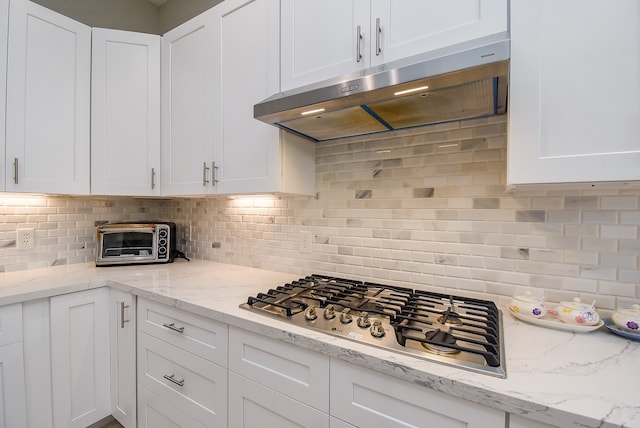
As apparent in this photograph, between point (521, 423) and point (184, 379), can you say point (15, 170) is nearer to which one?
point (184, 379)

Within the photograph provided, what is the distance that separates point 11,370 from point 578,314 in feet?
7.50

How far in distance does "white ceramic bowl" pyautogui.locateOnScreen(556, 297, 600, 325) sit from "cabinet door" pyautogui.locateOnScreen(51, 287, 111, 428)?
2096 mm

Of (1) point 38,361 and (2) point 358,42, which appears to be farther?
(1) point 38,361

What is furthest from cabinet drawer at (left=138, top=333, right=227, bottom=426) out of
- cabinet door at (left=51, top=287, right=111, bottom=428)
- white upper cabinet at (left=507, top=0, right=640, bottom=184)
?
white upper cabinet at (left=507, top=0, right=640, bottom=184)

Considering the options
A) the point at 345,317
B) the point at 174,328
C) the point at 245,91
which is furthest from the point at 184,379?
the point at 245,91

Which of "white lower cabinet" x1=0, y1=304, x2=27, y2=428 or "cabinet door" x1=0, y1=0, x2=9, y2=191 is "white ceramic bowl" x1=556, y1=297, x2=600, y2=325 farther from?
"cabinet door" x1=0, y1=0, x2=9, y2=191

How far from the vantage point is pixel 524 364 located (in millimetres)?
749

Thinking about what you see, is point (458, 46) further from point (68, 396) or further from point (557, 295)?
point (68, 396)

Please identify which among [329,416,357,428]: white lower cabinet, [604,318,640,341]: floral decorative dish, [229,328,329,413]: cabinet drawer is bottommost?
[329,416,357,428]: white lower cabinet

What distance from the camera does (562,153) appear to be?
811mm

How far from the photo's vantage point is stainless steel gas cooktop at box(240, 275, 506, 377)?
0.78m

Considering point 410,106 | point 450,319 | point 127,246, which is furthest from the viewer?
point 127,246

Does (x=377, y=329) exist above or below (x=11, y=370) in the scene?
above

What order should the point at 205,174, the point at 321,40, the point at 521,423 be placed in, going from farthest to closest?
the point at 205,174, the point at 321,40, the point at 521,423
